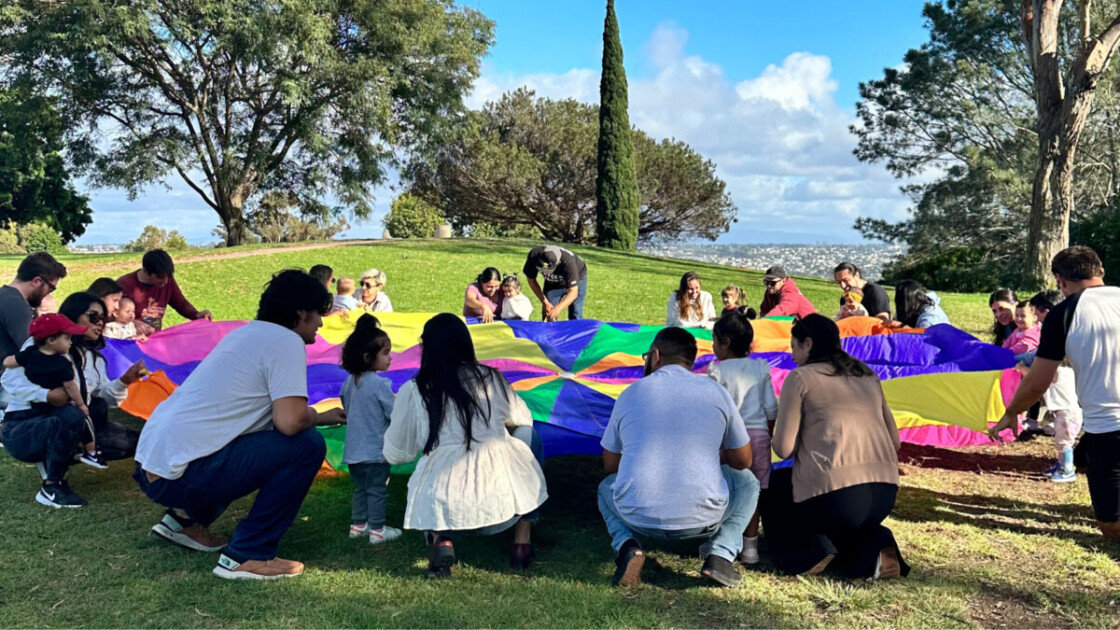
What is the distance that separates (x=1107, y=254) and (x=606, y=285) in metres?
10.5

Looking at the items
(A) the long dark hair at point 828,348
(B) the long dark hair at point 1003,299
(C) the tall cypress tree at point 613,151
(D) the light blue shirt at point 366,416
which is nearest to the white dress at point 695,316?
(B) the long dark hair at point 1003,299

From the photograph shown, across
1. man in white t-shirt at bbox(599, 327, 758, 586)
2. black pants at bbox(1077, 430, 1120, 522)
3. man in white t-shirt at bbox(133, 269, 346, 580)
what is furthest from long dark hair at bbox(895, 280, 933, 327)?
man in white t-shirt at bbox(133, 269, 346, 580)

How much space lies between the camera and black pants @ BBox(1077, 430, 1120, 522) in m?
3.49

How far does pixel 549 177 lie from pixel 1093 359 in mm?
29075

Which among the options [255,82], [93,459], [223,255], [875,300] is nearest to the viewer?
[93,459]

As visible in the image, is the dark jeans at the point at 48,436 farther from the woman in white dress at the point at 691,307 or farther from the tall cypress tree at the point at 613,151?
the tall cypress tree at the point at 613,151

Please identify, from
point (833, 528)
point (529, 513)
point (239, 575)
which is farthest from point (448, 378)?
point (833, 528)

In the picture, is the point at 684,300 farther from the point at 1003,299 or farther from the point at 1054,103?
the point at 1054,103

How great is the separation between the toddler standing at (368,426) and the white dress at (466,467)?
0.39 meters

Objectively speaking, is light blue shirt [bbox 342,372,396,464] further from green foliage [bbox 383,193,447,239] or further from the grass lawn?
green foliage [bbox 383,193,447,239]

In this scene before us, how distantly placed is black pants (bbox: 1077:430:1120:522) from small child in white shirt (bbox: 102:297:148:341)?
5873 mm

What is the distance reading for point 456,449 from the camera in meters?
3.66

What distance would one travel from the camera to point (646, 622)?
323cm

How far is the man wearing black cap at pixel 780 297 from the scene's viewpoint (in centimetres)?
766
